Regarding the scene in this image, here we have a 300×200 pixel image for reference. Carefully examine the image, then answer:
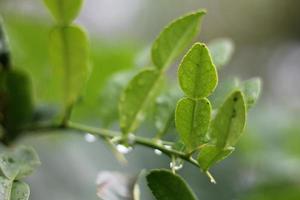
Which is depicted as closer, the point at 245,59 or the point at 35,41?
the point at 35,41

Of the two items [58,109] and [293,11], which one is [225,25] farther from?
[58,109]

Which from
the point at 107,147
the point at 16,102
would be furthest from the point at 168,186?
the point at 107,147

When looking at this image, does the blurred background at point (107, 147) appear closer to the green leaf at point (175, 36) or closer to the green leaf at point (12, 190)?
the green leaf at point (175, 36)

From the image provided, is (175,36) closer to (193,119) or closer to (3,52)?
(193,119)

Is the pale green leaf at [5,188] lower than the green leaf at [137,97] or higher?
lower

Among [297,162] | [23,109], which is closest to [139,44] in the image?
[297,162]

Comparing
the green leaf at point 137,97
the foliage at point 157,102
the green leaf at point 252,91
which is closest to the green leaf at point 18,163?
the foliage at point 157,102
